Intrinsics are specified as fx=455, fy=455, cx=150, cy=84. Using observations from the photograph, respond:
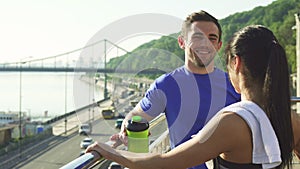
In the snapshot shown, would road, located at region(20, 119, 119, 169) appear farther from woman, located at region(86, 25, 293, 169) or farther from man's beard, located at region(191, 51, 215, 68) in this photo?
woman, located at region(86, 25, 293, 169)

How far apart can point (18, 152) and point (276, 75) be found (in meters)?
23.0

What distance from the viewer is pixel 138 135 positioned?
114 centimetres

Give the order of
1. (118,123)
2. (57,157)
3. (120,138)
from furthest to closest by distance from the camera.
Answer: (57,157) → (118,123) → (120,138)

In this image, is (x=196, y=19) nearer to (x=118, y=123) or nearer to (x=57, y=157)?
(x=118, y=123)

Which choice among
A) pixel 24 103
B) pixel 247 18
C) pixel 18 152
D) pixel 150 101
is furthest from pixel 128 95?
pixel 24 103

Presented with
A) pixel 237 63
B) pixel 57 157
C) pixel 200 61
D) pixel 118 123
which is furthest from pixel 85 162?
pixel 57 157

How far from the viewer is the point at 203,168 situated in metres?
1.28

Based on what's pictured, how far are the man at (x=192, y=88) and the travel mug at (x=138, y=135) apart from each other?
0.24 meters

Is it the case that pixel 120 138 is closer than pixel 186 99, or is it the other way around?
pixel 120 138

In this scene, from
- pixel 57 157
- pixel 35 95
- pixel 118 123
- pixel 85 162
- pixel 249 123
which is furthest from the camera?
pixel 35 95

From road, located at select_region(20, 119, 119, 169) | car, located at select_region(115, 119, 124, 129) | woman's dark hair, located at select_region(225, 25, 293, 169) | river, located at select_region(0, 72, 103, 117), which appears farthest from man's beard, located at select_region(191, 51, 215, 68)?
river, located at select_region(0, 72, 103, 117)

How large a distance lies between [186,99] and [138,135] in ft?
0.98

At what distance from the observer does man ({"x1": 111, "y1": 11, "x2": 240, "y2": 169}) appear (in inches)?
54.2

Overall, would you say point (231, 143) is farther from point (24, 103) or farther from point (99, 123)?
point (24, 103)
